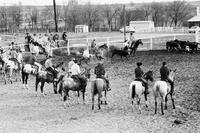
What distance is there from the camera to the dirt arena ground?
12.1 metres

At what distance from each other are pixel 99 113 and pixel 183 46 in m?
16.9

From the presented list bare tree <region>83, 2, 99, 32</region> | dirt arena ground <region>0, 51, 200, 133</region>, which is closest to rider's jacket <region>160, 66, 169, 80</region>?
dirt arena ground <region>0, 51, 200, 133</region>

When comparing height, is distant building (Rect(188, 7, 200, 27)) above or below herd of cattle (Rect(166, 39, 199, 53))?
above

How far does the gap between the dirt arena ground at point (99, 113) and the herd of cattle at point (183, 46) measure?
8.01 metres

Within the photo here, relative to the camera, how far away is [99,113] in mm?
14055

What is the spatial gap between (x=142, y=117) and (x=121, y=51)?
1464 centimetres

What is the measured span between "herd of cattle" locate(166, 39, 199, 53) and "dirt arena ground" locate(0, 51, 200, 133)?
801cm

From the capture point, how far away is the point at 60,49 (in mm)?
31516

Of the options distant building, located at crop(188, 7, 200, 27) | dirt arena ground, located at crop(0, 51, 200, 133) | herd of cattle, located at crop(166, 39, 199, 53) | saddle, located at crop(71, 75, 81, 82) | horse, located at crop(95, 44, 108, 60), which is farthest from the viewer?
distant building, located at crop(188, 7, 200, 27)

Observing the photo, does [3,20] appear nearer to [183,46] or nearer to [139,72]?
[183,46]

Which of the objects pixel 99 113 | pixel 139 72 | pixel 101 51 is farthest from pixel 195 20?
pixel 99 113

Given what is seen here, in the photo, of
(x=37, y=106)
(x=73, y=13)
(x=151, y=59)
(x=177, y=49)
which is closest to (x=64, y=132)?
(x=37, y=106)

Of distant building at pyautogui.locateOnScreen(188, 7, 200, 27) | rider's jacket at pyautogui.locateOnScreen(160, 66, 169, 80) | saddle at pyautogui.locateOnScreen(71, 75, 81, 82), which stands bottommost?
saddle at pyautogui.locateOnScreen(71, 75, 81, 82)

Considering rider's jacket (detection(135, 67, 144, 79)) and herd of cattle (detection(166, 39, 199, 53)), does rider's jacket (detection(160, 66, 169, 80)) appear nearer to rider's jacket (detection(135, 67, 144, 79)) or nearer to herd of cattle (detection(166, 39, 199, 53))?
rider's jacket (detection(135, 67, 144, 79))
